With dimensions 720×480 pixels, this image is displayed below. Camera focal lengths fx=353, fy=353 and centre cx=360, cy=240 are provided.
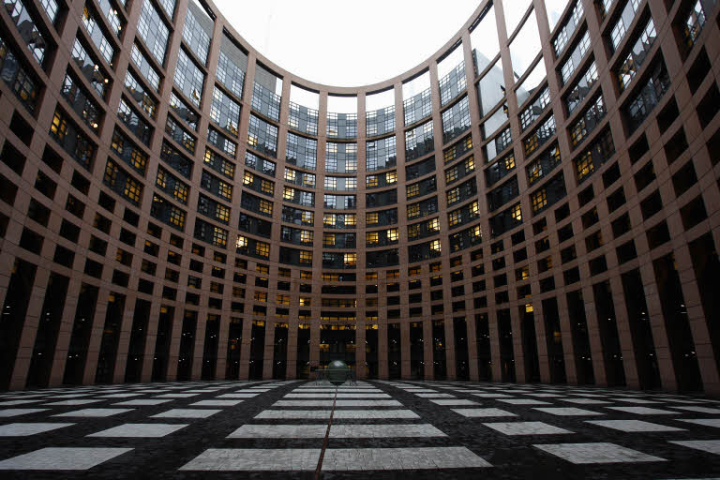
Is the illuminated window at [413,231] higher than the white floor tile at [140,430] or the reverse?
higher

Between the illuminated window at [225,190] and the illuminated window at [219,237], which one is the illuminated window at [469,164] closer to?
the illuminated window at [225,190]

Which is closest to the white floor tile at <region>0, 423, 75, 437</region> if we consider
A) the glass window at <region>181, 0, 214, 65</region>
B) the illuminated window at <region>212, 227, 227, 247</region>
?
the illuminated window at <region>212, 227, 227, 247</region>

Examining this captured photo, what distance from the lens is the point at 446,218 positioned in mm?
57062

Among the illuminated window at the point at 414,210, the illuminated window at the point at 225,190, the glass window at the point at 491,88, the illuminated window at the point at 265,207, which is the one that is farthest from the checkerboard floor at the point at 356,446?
the illuminated window at the point at 414,210

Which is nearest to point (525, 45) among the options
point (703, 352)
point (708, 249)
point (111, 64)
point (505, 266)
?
point (505, 266)

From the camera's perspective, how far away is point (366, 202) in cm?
6669

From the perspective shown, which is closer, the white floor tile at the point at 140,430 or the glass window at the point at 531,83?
the white floor tile at the point at 140,430

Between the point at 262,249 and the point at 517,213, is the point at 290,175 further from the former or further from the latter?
the point at 517,213

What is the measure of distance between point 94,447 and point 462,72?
66.5 m

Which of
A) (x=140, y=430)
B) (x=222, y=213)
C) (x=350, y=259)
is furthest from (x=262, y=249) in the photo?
(x=140, y=430)

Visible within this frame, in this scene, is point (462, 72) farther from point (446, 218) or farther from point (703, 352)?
point (703, 352)

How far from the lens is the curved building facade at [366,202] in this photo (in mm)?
26219

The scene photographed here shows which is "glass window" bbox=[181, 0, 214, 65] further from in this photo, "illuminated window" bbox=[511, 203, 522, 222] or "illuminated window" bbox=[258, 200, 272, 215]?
"illuminated window" bbox=[511, 203, 522, 222]

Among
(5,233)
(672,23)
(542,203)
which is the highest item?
(672,23)
